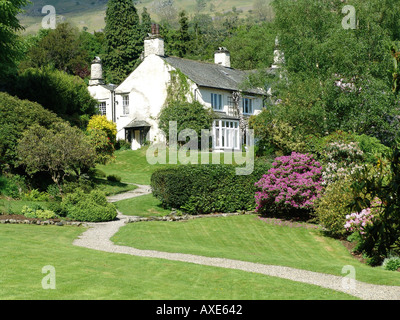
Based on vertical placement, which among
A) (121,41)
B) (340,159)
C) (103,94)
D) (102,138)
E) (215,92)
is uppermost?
(121,41)

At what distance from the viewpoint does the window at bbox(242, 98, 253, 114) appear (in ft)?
177

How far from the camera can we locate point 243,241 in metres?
22.3

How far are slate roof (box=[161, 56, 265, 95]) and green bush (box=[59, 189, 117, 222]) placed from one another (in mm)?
24161

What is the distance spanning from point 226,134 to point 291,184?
23210mm

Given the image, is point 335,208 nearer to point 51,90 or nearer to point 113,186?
point 113,186

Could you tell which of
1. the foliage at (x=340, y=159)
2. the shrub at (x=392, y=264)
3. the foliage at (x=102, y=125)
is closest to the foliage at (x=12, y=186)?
the foliage at (x=340, y=159)

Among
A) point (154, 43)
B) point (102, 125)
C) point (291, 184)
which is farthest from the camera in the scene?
point (154, 43)

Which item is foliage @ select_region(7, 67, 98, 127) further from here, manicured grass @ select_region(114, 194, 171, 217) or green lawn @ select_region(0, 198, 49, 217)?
manicured grass @ select_region(114, 194, 171, 217)

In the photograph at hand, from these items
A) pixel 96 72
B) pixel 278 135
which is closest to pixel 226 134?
pixel 278 135

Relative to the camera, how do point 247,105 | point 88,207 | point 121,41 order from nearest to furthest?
1. point 88,207
2. point 247,105
3. point 121,41

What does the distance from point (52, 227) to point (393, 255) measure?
1362cm

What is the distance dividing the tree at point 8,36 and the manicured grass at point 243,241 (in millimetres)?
18593

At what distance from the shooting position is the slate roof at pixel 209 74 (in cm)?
4948

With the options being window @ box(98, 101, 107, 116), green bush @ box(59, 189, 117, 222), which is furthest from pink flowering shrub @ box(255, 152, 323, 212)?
window @ box(98, 101, 107, 116)
